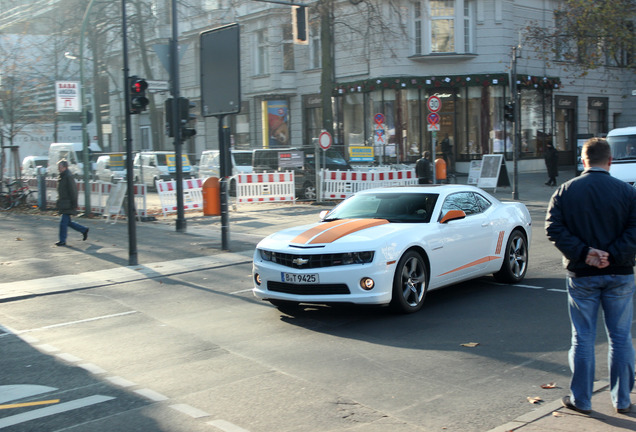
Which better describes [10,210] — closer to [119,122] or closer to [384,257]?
[384,257]

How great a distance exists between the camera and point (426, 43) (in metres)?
33.1

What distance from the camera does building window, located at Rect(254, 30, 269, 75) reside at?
131 ft

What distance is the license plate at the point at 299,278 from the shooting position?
756 cm

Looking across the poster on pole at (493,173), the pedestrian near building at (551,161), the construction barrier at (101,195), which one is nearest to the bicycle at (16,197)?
the construction barrier at (101,195)

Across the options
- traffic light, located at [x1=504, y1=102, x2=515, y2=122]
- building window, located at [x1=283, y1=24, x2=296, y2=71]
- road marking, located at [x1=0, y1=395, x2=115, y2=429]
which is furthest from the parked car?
road marking, located at [x1=0, y1=395, x2=115, y2=429]

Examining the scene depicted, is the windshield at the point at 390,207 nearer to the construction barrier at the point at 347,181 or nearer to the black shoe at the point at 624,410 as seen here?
the black shoe at the point at 624,410

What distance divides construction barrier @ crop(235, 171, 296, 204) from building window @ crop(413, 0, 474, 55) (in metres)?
13.3

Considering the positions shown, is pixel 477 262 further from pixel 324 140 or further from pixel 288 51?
pixel 288 51

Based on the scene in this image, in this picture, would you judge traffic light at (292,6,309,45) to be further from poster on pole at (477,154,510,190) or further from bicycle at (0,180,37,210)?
bicycle at (0,180,37,210)

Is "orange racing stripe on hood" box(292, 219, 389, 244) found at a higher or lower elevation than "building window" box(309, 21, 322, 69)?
lower

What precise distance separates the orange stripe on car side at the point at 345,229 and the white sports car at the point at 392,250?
0.5 inches

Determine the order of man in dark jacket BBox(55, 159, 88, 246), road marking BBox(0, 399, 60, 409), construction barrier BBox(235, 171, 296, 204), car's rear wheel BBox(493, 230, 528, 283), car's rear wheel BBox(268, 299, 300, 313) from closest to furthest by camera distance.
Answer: road marking BBox(0, 399, 60, 409)
car's rear wheel BBox(268, 299, 300, 313)
car's rear wheel BBox(493, 230, 528, 283)
man in dark jacket BBox(55, 159, 88, 246)
construction barrier BBox(235, 171, 296, 204)

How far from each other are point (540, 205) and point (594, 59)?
8.15m

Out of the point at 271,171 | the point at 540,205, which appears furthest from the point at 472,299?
the point at 271,171
